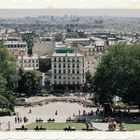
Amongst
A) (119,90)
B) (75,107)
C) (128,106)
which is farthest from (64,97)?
(119,90)

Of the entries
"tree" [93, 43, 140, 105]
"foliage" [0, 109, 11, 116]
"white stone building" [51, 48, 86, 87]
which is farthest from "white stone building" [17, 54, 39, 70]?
"tree" [93, 43, 140, 105]

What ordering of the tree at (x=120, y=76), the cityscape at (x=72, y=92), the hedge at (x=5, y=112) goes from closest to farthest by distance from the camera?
the cityscape at (x=72, y=92), the tree at (x=120, y=76), the hedge at (x=5, y=112)

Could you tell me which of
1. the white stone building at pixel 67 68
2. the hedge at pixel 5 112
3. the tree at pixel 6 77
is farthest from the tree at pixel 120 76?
the white stone building at pixel 67 68

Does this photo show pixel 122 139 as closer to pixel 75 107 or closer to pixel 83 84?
pixel 75 107

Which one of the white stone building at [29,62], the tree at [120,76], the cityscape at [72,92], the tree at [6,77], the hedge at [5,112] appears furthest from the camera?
the white stone building at [29,62]

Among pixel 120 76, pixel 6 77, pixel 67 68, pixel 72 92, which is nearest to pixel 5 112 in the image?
pixel 6 77

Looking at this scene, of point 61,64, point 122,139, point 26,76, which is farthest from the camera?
point 61,64

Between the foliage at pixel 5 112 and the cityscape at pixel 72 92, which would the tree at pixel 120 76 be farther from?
the foliage at pixel 5 112
